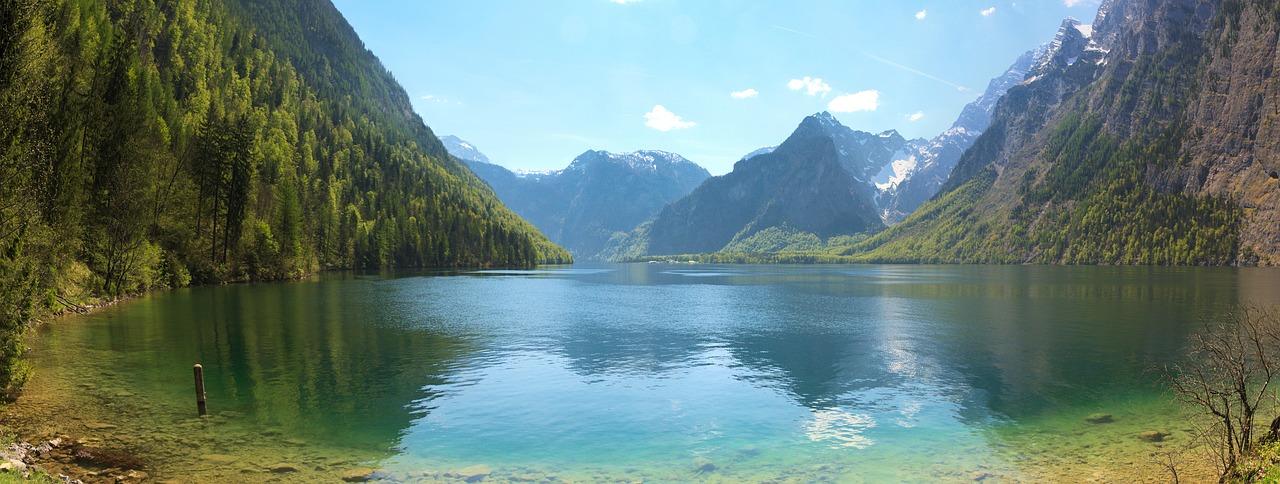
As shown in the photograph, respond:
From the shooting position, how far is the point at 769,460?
2434 cm

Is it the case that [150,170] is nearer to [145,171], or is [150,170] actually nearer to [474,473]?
[145,171]

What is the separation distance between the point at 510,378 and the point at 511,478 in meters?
17.9

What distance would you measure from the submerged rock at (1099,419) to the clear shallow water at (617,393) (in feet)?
1.38

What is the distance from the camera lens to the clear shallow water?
940 inches

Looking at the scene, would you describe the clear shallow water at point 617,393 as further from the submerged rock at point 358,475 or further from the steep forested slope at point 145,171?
the steep forested slope at point 145,171

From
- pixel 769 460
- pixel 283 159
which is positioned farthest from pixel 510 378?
pixel 283 159

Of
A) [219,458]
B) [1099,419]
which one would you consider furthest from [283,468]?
[1099,419]

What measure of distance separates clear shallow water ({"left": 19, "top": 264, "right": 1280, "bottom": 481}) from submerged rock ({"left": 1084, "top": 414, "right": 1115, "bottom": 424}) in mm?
422

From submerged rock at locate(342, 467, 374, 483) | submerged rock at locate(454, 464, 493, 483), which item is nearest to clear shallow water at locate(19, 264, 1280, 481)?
submerged rock at locate(342, 467, 374, 483)

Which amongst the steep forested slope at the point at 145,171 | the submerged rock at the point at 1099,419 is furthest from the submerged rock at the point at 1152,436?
the steep forested slope at the point at 145,171

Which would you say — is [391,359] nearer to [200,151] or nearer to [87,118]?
[87,118]

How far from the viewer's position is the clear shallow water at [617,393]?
23875mm

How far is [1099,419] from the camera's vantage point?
99.3 feet

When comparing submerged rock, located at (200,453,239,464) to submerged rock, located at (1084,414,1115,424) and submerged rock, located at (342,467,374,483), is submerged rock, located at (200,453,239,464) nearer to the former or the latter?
submerged rock, located at (342,467,374,483)
